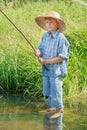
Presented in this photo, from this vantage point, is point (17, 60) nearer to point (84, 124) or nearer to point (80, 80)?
point (80, 80)

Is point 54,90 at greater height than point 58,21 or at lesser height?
lesser

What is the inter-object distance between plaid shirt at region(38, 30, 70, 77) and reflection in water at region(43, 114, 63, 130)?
0.61m

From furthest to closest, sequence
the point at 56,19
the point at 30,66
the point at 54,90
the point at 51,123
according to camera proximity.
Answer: the point at 30,66
the point at 54,90
the point at 56,19
the point at 51,123

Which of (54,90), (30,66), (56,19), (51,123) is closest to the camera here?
(51,123)

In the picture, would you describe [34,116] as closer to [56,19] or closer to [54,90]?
[54,90]

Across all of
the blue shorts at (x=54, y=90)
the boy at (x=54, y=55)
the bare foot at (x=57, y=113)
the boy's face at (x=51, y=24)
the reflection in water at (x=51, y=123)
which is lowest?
the reflection in water at (x=51, y=123)

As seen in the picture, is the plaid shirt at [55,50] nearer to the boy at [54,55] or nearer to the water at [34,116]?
the boy at [54,55]

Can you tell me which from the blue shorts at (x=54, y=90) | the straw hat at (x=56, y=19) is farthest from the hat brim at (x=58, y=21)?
the blue shorts at (x=54, y=90)

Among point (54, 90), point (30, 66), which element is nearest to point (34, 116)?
point (54, 90)

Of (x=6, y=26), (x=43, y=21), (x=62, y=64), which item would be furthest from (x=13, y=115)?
(x=6, y=26)

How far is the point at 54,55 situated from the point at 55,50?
0.23ft

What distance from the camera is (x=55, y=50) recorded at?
5949 mm

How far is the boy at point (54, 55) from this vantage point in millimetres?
5914

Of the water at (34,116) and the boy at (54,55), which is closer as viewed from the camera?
the water at (34,116)
